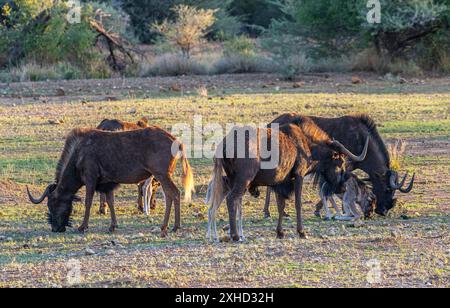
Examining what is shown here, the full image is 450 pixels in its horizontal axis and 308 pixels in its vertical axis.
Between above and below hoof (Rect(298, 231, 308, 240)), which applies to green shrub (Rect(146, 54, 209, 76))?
above

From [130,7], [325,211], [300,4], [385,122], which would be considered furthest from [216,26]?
[325,211]

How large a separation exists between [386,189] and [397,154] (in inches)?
149

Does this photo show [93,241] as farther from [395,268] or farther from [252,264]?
[395,268]

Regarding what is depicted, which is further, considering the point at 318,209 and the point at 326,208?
the point at 318,209

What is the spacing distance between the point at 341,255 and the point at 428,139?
9.48 m

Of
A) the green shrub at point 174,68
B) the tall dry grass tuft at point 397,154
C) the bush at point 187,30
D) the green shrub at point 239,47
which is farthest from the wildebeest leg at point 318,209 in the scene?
the bush at point 187,30

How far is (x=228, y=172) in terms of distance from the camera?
1148 centimetres

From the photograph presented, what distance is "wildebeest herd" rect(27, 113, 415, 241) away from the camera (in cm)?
1145

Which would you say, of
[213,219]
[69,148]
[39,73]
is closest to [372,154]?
[213,219]

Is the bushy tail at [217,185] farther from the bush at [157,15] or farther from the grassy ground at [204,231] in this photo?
the bush at [157,15]

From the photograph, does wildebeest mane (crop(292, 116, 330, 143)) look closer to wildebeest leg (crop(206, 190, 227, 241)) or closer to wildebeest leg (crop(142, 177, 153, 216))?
wildebeest leg (crop(206, 190, 227, 241))

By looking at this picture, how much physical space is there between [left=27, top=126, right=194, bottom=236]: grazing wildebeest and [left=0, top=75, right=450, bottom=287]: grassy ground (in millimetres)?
355

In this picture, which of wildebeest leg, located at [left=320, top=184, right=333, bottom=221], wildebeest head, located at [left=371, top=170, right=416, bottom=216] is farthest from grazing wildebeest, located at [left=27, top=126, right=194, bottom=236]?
wildebeest head, located at [left=371, top=170, right=416, bottom=216]

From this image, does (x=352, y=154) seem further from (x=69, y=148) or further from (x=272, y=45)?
(x=272, y=45)
